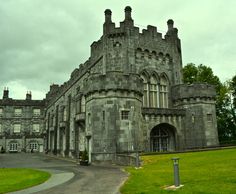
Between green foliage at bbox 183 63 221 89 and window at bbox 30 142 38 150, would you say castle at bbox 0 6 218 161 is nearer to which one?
green foliage at bbox 183 63 221 89

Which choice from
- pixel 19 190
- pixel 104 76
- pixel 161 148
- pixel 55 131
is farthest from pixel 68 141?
pixel 19 190

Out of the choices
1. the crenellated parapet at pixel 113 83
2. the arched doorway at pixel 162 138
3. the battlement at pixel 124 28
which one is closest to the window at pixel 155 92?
the arched doorway at pixel 162 138

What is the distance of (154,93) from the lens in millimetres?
31516

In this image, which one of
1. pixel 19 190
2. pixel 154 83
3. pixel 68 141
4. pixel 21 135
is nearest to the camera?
pixel 19 190

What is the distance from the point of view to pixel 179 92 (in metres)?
31.2

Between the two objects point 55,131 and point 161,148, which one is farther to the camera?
point 55,131

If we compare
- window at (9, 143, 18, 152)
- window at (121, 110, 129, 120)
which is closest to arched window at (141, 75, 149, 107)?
window at (121, 110, 129, 120)

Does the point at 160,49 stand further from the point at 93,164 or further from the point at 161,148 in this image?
the point at 93,164

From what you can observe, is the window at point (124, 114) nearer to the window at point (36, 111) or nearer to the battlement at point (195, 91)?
the battlement at point (195, 91)

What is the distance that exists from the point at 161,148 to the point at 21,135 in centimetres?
4906

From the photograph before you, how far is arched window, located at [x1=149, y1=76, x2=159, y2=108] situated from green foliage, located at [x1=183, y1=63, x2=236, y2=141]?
1194 cm

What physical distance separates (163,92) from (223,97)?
44.3 feet

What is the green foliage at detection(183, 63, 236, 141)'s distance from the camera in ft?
135

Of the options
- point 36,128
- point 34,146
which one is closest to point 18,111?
point 36,128
